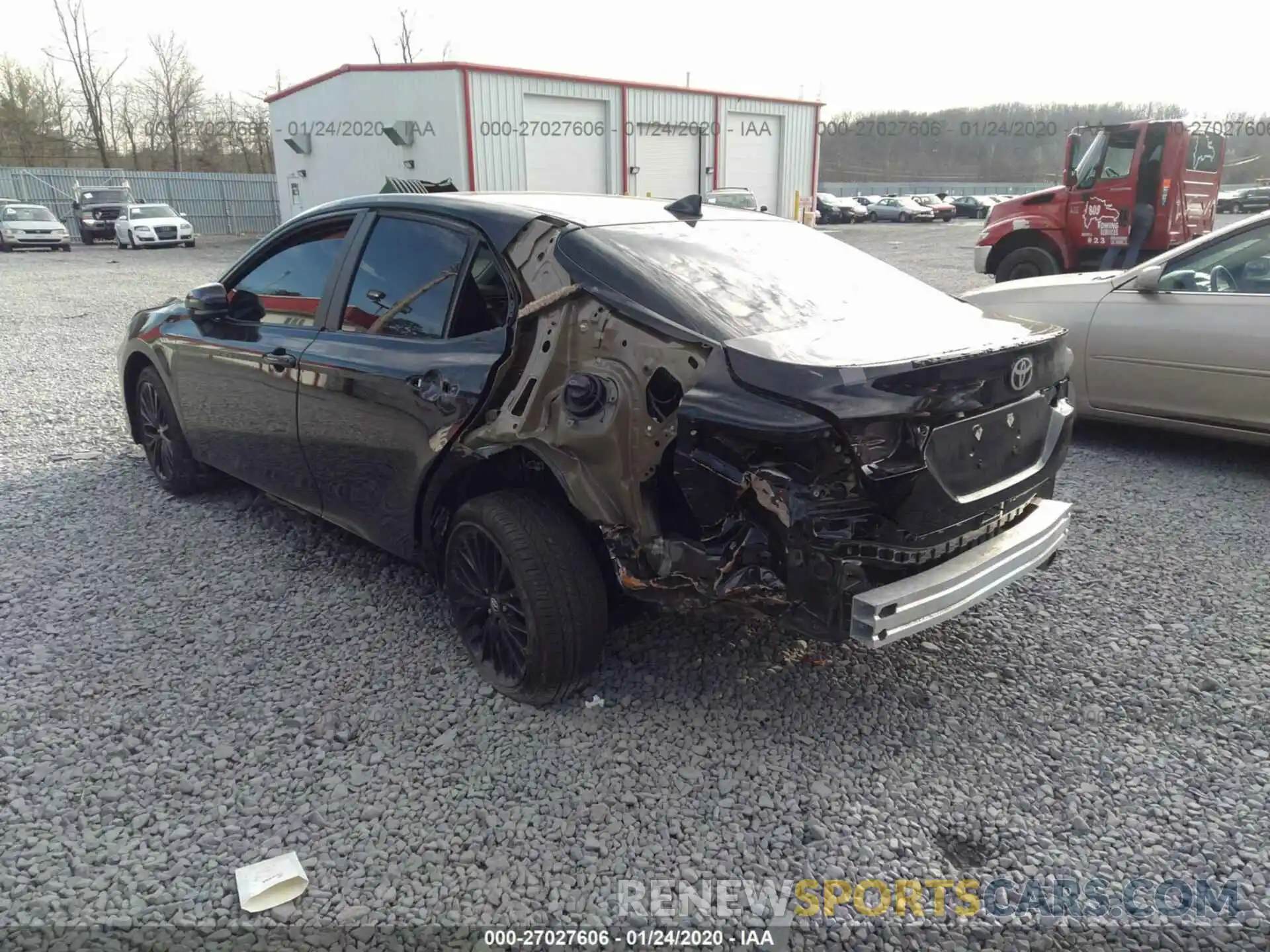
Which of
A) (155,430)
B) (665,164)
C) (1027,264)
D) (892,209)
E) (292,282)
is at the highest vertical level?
(665,164)

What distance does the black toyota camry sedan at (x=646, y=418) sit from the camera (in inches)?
98.1

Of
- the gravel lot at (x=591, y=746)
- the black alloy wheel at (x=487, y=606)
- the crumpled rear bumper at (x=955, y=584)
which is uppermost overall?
the crumpled rear bumper at (x=955, y=584)

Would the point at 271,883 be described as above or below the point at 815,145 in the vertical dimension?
below

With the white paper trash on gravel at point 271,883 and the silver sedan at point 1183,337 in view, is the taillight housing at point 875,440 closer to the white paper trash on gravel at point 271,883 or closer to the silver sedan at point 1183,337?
the white paper trash on gravel at point 271,883

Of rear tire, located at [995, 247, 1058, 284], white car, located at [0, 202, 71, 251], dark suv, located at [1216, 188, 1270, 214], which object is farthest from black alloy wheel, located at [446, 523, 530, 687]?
dark suv, located at [1216, 188, 1270, 214]

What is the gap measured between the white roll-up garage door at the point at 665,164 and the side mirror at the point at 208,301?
75.9 feet

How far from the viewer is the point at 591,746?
112 inches

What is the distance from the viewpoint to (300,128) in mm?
27031

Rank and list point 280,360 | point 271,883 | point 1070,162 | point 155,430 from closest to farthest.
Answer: point 271,883 < point 280,360 < point 155,430 < point 1070,162

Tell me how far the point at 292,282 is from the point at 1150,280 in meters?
4.97

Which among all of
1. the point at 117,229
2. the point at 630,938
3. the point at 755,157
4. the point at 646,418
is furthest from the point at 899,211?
the point at 630,938

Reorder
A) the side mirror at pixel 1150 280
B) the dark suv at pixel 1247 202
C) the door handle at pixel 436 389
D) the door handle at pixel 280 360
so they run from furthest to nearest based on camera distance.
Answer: the dark suv at pixel 1247 202 → the side mirror at pixel 1150 280 → the door handle at pixel 280 360 → the door handle at pixel 436 389

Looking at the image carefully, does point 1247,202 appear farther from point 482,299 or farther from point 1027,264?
point 482,299

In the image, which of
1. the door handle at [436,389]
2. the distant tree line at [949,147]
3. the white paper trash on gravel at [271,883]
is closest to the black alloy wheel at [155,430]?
the door handle at [436,389]
